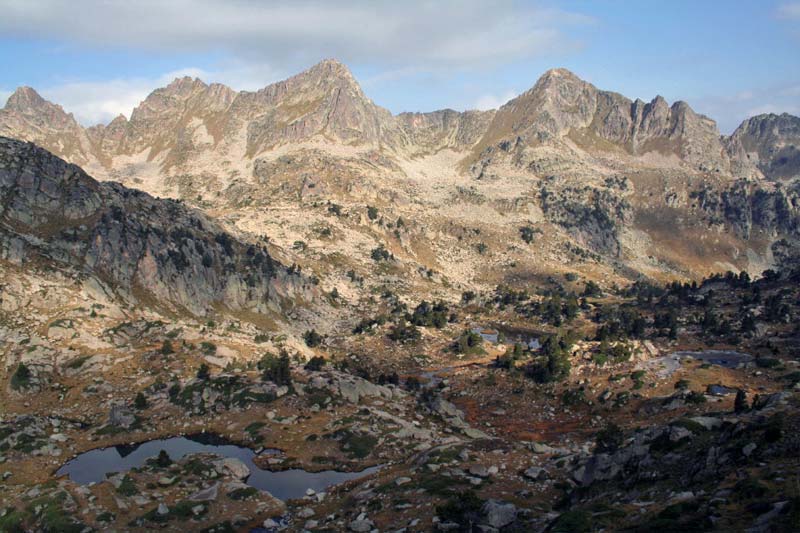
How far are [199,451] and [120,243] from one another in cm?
5811

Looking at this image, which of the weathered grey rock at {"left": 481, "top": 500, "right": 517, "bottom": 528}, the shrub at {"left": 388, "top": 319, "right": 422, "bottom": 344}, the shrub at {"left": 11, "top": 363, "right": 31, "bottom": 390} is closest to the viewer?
the weathered grey rock at {"left": 481, "top": 500, "right": 517, "bottom": 528}

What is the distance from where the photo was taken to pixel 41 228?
89.5m

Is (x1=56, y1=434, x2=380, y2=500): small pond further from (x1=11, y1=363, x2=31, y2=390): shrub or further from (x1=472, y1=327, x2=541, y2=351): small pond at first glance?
Result: (x1=472, y1=327, x2=541, y2=351): small pond

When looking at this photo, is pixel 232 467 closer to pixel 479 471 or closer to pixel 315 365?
pixel 479 471

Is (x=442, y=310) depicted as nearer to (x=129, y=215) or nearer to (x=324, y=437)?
(x=129, y=215)

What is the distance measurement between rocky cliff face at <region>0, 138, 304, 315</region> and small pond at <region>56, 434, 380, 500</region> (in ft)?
137

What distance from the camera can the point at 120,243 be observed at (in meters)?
93.1

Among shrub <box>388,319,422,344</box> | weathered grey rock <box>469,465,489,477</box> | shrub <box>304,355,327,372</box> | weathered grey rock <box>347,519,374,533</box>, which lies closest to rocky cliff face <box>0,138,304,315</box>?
shrub <box>388,319,422,344</box>

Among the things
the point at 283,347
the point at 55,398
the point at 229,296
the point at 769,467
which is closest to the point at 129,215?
the point at 229,296

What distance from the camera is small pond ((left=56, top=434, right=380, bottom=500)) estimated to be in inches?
1665

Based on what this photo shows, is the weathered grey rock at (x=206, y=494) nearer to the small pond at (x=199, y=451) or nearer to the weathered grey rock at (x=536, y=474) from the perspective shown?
the small pond at (x=199, y=451)

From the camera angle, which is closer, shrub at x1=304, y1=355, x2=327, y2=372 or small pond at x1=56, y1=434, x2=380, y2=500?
small pond at x1=56, y1=434, x2=380, y2=500

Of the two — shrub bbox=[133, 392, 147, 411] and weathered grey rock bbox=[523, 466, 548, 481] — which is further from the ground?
shrub bbox=[133, 392, 147, 411]

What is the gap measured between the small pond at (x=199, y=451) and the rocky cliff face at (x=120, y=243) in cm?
4180
